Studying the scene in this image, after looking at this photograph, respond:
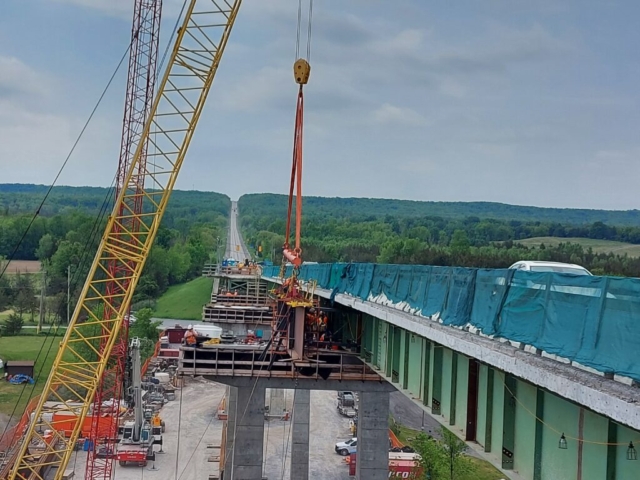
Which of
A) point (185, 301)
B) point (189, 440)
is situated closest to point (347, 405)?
point (189, 440)

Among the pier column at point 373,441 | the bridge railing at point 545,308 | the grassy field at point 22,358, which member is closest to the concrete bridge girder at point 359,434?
the pier column at point 373,441

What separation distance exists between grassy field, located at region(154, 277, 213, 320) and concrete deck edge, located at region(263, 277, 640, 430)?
124m

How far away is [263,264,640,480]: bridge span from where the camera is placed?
30.2 ft

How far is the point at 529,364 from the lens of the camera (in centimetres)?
1090

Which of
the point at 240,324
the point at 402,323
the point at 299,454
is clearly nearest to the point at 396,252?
the point at 240,324

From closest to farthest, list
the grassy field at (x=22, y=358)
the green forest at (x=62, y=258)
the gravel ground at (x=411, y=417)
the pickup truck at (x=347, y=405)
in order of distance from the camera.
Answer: the gravel ground at (x=411, y=417) → the grassy field at (x=22, y=358) → the pickup truck at (x=347, y=405) → the green forest at (x=62, y=258)

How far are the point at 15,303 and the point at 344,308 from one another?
112414mm

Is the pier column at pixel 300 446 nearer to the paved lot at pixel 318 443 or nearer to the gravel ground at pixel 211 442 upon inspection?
the gravel ground at pixel 211 442

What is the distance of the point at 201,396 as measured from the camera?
80312mm

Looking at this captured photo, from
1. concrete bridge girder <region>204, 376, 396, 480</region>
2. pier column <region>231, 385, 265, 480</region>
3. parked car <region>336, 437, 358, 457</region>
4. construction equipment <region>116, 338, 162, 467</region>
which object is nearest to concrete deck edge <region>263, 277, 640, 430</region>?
concrete bridge girder <region>204, 376, 396, 480</region>

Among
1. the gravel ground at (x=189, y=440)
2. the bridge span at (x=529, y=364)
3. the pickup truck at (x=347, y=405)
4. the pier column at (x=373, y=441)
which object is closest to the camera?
the bridge span at (x=529, y=364)

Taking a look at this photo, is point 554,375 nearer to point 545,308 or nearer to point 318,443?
point 545,308

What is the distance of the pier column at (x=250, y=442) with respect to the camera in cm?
3203

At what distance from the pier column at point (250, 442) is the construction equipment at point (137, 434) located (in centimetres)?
1883
